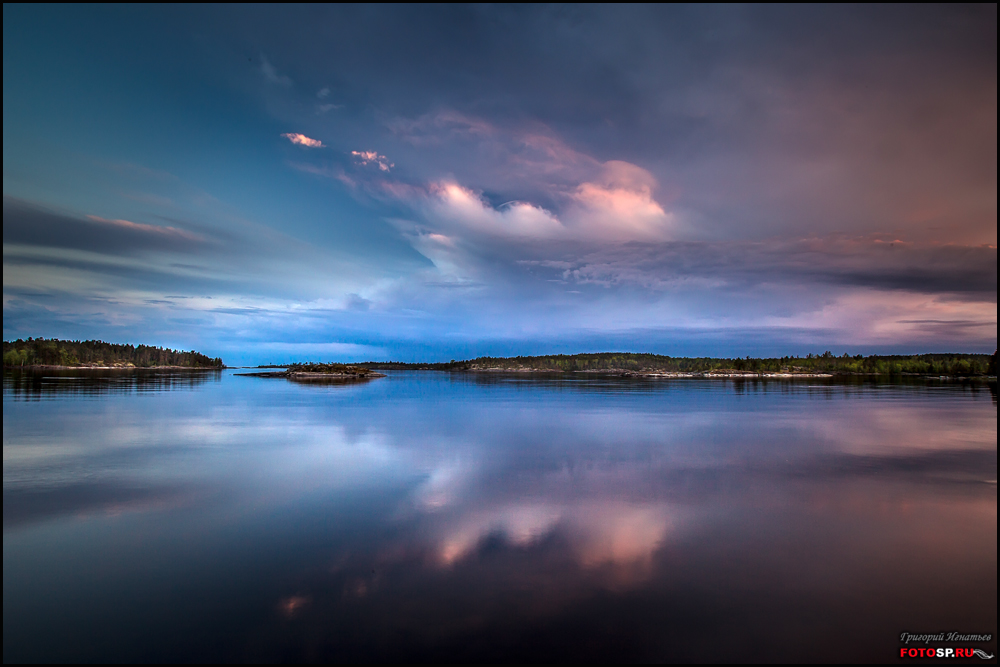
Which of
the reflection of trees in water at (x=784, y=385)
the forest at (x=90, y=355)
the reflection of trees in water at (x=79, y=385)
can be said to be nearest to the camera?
the reflection of trees in water at (x=79, y=385)

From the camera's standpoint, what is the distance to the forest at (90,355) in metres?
132

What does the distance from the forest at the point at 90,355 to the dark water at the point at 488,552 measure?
516 feet

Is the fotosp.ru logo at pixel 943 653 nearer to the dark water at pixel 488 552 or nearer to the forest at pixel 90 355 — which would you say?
the dark water at pixel 488 552

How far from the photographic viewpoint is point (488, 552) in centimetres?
881

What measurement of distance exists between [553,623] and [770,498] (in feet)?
29.7

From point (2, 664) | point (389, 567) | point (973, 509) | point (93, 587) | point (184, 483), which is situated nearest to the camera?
point (2, 664)

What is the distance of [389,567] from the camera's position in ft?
26.6

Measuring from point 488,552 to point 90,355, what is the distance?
194m

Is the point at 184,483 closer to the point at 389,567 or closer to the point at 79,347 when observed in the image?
the point at 389,567

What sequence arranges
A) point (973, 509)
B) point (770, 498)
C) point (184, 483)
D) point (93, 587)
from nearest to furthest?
point (93, 587)
point (973, 509)
point (770, 498)
point (184, 483)

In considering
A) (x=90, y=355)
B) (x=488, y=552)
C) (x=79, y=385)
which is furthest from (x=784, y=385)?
(x=90, y=355)

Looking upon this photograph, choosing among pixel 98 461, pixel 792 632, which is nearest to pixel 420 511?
pixel 792 632

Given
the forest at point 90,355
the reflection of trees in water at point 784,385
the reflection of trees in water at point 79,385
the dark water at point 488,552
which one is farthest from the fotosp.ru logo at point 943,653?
the forest at point 90,355

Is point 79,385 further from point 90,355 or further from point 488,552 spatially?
point 90,355
